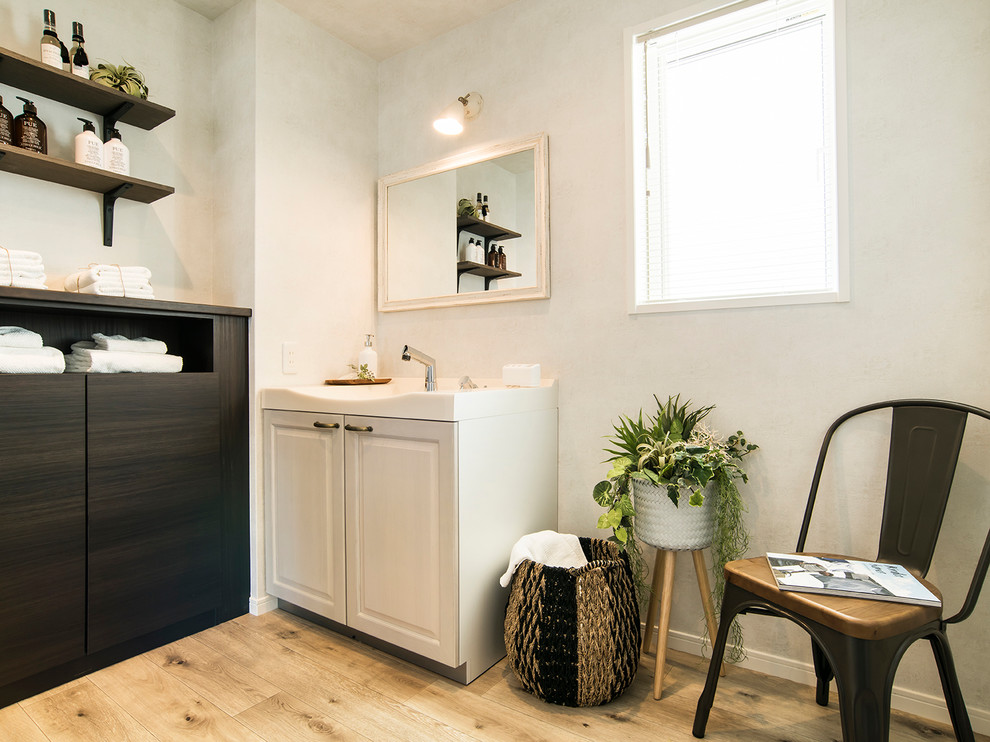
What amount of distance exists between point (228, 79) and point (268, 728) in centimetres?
236

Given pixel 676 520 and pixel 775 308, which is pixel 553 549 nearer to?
pixel 676 520

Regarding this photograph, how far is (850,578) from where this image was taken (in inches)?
52.1

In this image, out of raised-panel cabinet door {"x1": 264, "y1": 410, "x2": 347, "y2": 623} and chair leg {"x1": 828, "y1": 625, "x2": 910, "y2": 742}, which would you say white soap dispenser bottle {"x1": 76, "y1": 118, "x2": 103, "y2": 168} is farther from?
chair leg {"x1": 828, "y1": 625, "x2": 910, "y2": 742}

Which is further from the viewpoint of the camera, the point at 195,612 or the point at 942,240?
the point at 195,612

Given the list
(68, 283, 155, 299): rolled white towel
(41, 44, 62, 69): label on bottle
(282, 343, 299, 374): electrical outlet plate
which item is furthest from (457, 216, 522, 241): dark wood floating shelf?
(41, 44, 62, 69): label on bottle

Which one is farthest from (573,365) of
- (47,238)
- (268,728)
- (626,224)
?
(47,238)

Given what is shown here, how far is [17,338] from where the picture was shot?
65.3 inches

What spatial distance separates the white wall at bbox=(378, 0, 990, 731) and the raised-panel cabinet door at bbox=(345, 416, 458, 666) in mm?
608

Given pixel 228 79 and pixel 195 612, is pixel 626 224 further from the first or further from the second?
pixel 195 612

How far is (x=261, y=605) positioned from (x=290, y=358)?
3.21 feet

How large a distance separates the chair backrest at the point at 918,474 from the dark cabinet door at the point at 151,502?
7.10 feet

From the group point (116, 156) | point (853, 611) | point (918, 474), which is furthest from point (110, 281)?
point (918, 474)

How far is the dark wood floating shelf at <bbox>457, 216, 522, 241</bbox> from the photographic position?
2271 millimetres

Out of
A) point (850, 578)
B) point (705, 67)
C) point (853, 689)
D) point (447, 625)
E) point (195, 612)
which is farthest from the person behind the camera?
point (195, 612)
